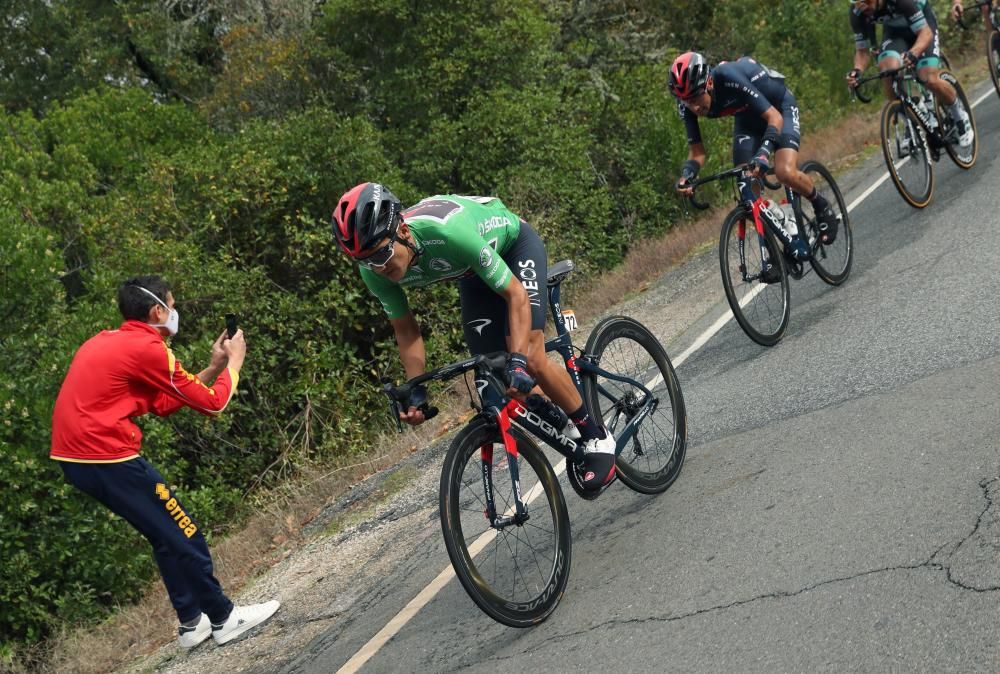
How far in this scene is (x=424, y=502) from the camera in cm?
788

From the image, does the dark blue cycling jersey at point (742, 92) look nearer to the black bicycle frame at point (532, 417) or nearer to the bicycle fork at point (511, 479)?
the black bicycle frame at point (532, 417)

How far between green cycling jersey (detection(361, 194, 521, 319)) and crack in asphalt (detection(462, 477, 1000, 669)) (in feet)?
5.60

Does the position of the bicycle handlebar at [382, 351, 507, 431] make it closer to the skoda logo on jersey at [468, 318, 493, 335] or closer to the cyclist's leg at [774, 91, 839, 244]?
the skoda logo on jersey at [468, 318, 493, 335]

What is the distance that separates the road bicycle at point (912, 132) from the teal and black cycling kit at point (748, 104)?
6.54 feet

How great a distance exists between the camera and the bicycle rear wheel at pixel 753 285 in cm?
863

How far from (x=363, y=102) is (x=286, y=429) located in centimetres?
814

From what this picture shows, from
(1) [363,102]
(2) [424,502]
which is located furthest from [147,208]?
(2) [424,502]

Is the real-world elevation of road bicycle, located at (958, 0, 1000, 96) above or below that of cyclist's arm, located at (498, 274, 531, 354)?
below

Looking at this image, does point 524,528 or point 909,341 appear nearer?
point 524,528

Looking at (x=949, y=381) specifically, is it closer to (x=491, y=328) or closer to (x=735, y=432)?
(x=735, y=432)

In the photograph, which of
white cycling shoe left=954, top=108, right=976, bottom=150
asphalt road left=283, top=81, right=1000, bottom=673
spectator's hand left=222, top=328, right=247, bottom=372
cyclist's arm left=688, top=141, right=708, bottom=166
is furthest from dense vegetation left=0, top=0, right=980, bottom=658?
white cycling shoe left=954, top=108, right=976, bottom=150

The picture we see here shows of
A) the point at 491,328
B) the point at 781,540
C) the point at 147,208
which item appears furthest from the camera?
the point at 147,208

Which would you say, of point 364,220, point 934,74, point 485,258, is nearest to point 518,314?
point 485,258

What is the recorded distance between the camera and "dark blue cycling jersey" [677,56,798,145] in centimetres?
905
